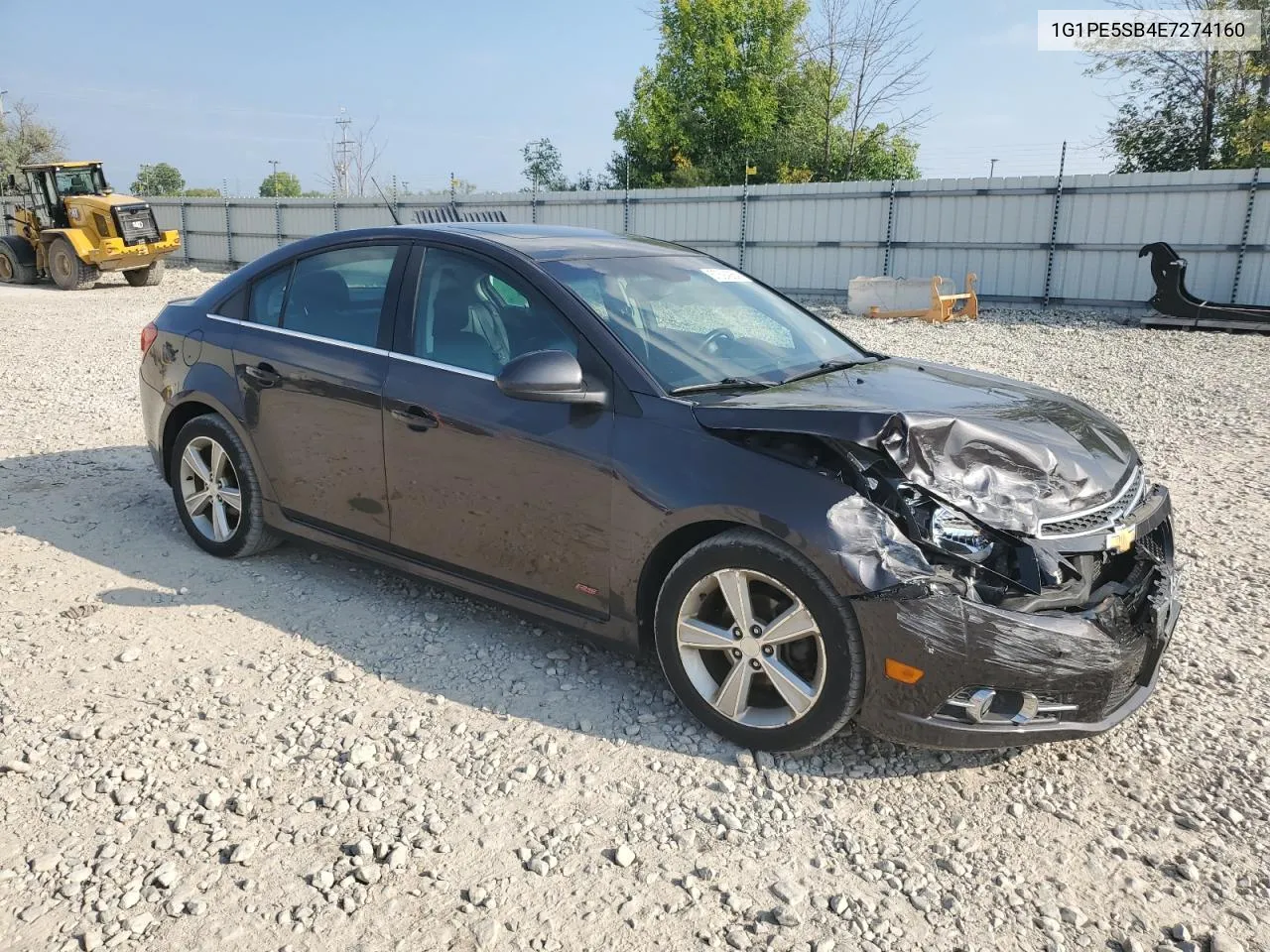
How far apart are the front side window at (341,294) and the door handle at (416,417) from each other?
406mm

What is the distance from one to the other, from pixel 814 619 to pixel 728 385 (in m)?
→ 0.96

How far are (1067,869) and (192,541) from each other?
14.3 ft

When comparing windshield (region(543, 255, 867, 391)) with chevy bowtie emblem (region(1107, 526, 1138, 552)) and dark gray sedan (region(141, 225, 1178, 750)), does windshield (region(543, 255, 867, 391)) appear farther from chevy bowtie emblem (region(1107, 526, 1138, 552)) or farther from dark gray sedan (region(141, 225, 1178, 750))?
chevy bowtie emblem (region(1107, 526, 1138, 552))

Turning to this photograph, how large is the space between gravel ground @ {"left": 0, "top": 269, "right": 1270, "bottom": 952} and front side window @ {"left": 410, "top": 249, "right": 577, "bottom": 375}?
1.21 meters

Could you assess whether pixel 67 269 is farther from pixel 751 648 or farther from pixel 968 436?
pixel 968 436

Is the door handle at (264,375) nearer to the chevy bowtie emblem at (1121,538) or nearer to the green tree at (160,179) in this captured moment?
the chevy bowtie emblem at (1121,538)

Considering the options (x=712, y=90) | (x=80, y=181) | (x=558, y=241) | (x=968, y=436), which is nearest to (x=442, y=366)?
(x=558, y=241)

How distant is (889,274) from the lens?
19422 mm

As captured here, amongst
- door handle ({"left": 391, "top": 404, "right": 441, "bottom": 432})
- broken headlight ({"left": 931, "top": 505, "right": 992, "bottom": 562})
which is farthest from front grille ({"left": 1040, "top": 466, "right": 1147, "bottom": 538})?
door handle ({"left": 391, "top": 404, "right": 441, "bottom": 432})

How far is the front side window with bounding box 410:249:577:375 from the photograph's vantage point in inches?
139

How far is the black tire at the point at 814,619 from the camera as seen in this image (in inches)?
110

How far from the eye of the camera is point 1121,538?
2.99 meters

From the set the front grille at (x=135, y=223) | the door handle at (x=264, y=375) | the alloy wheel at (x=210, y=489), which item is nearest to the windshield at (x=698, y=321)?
the door handle at (x=264, y=375)

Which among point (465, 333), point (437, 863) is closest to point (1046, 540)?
point (437, 863)
